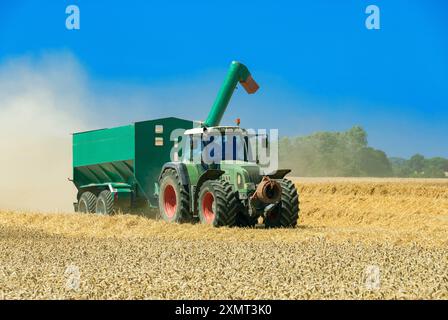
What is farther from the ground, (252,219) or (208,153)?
(208,153)

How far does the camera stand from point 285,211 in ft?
46.4

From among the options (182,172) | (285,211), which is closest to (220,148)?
(182,172)

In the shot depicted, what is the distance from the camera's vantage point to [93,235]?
44.5 feet

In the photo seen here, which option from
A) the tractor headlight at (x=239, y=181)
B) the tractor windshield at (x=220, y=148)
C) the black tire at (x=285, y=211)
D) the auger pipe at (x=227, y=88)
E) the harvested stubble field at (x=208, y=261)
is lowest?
the harvested stubble field at (x=208, y=261)

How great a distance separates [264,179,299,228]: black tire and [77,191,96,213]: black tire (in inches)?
235

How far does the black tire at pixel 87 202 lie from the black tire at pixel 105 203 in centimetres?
28

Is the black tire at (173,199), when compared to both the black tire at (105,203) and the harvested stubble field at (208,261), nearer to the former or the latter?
the harvested stubble field at (208,261)

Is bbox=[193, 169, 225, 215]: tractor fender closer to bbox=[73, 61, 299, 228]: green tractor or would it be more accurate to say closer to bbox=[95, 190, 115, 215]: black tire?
bbox=[73, 61, 299, 228]: green tractor

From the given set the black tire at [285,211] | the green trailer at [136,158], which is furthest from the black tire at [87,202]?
the black tire at [285,211]

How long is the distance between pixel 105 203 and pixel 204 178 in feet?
12.3

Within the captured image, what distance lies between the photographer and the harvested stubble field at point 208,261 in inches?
278
